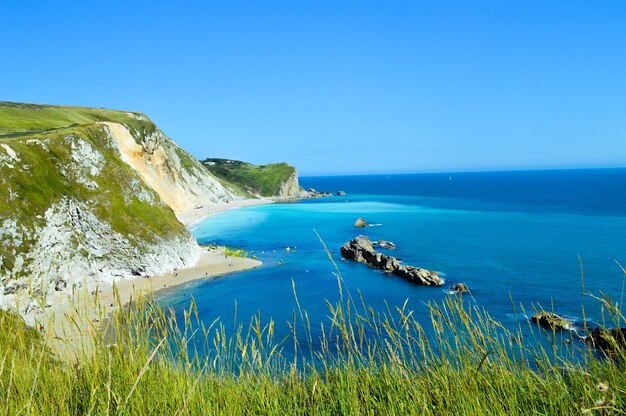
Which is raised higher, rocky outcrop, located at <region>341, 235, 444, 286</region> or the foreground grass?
the foreground grass

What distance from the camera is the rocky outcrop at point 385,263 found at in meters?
51.0

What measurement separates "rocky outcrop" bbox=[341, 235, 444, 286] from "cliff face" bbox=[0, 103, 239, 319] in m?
24.3

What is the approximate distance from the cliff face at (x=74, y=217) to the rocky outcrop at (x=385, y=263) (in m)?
24.3

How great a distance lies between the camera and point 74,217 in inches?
1810

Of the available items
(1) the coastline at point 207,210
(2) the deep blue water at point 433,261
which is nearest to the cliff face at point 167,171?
(1) the coastline at point 207,210

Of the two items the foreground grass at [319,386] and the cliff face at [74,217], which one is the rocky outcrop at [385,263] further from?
the foreground grass at [319,386]

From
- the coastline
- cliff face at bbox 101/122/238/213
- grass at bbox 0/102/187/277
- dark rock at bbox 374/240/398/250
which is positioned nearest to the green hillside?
grass at bbox 0/102/187/277

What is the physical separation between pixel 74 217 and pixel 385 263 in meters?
39.1

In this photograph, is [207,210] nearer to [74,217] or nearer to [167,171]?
[167,171]

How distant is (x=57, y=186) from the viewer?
46094mm

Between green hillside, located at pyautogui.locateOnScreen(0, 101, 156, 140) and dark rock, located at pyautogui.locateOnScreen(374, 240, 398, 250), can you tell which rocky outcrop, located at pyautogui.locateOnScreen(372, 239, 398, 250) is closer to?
dark rock, located at pyautogui.locateOnScreen(374, 240, 398, 250)

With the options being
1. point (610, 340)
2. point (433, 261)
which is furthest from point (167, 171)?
point (610, 340)

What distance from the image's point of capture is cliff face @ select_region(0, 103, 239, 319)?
3750cm

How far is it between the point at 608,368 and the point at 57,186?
51928 mm
